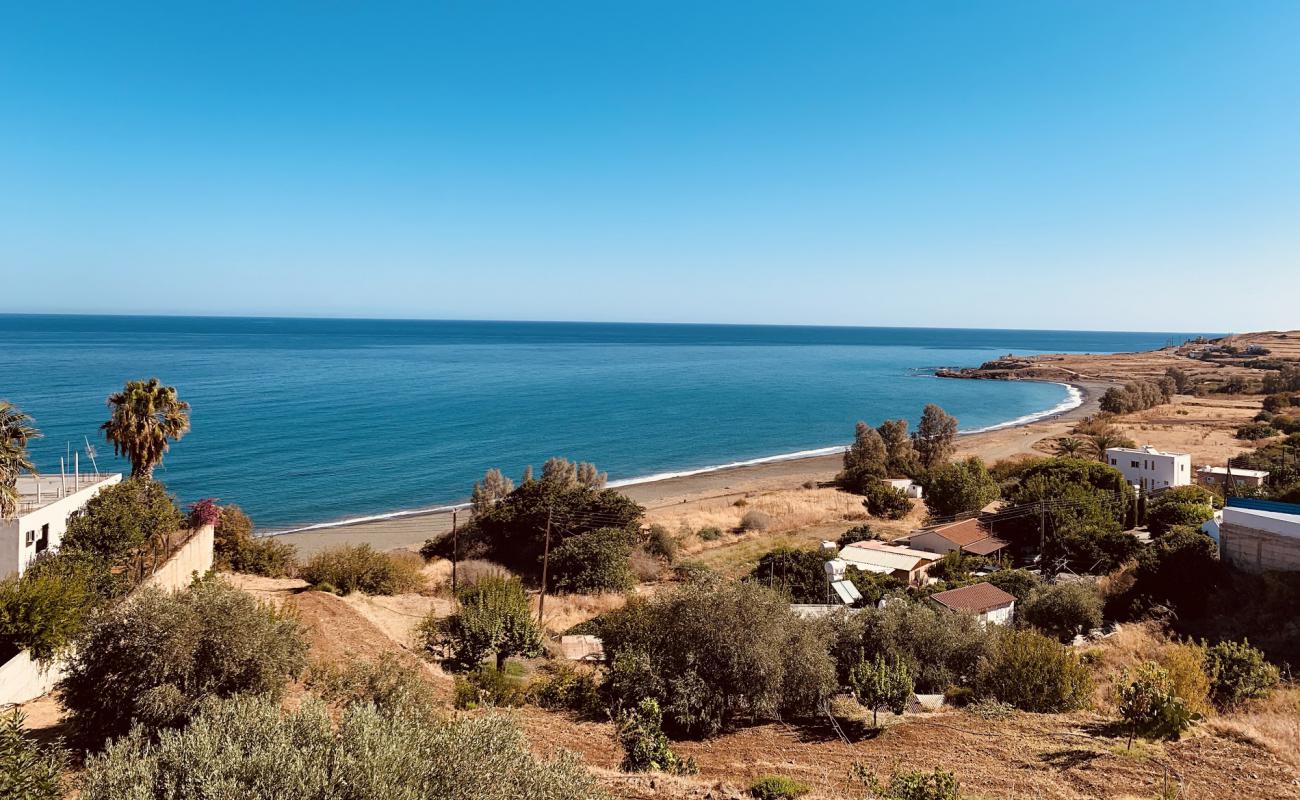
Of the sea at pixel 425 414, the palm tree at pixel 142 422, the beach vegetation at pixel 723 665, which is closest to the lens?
the beach vegetation at pixel 723 665

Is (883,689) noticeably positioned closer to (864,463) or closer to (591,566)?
(591,566)

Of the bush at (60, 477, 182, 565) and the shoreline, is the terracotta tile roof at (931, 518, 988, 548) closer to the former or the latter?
the shoreline

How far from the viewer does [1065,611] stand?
919 inches

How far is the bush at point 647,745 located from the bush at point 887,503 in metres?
34.8

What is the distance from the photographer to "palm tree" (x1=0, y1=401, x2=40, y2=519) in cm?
1825

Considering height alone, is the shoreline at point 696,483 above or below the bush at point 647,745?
below

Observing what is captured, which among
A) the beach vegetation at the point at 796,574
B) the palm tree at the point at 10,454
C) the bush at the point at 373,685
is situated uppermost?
the palm tree at the point at 10,454

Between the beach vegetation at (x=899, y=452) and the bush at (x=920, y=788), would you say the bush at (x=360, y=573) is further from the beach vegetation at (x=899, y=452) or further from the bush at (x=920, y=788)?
the beach vegetation at (x=899, y=452)

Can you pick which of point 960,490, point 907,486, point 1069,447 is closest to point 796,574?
point 960,490

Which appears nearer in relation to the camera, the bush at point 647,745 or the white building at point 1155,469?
the bush at point 647,745

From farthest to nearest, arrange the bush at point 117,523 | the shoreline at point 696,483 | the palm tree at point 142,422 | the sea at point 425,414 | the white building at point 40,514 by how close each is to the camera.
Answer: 1. the sea at point 425,414
2. the shoreline at point 696,483
3. the palm tree at point 142,422
4. the bush at point 117,523
5. the white building at point 40,514

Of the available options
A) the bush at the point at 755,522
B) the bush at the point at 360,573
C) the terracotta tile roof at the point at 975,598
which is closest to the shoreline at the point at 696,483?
the bush at the point at 755,522

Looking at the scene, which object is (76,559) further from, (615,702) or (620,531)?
(620,531)

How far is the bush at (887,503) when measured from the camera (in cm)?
4634
